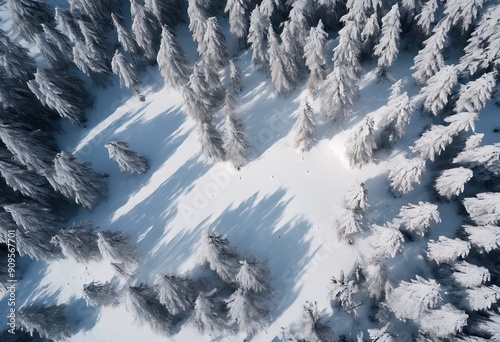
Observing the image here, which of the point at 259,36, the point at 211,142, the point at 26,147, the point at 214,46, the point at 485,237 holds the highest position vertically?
the point at 26,147

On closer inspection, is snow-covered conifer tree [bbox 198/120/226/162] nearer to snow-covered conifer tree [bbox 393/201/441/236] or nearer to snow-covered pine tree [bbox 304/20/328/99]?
snow-covered pine tree [bbox 304/20/328/99]

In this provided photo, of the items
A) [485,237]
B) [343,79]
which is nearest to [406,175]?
[485,237]

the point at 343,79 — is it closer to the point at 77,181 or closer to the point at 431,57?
the point at 431,57

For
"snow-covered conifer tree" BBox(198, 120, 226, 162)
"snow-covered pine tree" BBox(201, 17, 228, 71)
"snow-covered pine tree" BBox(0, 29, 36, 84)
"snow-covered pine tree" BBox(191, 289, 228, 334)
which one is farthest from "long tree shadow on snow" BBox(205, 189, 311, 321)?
"snow-covered pine tree" BBox(0, 29, 36, 84)

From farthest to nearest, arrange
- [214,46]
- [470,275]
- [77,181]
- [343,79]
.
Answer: [214,46] → [77,181] → [343,79] → [470,275]

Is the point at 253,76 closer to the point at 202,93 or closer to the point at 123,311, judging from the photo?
the point at 202,93

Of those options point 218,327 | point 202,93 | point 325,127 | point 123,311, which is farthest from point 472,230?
point 123,311
